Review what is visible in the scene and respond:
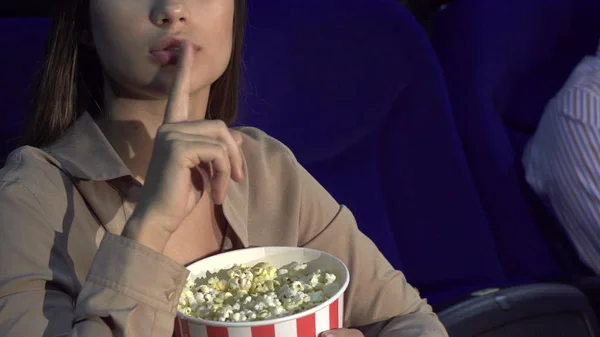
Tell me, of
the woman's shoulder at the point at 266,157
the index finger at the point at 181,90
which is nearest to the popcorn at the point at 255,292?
the index finger at the point at 181,90

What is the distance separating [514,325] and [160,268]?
31.2 inches

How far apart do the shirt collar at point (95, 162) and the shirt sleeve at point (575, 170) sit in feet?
2.84

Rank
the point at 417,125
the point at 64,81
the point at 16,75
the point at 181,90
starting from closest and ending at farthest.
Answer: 1. the point at 181,90
2. the point at 64,81
3. the point at 16,75
4. the point at 417,125

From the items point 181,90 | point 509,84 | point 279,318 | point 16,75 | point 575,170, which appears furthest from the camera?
point 509,84

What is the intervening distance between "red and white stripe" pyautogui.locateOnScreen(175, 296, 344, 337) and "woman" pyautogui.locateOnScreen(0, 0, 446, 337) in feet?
0.11

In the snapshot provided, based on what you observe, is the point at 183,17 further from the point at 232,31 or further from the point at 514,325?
the point at 514,325

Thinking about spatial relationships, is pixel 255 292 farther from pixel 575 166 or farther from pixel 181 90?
pixel 575 166

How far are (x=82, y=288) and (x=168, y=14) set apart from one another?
14.1 inches

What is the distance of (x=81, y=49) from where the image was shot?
1.12 metres

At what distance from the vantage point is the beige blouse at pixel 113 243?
790mm

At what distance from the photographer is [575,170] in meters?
1.72

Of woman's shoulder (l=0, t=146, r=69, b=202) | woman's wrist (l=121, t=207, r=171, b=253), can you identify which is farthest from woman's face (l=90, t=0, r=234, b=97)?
woman's wrist (l=121, t=207, r=171, b=253)

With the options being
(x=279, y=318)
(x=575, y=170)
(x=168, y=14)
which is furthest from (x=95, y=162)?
(x=575, y=170)

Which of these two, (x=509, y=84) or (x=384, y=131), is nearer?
(x=384, y=131)
